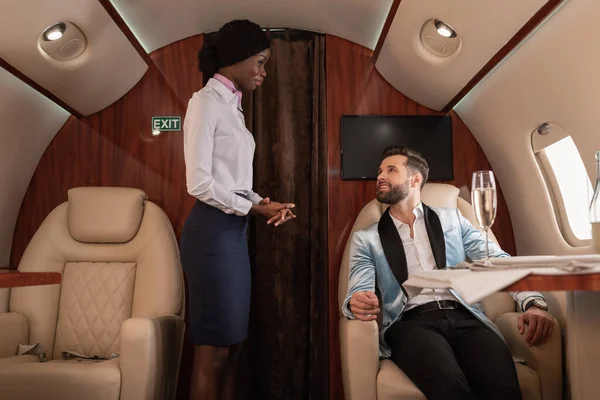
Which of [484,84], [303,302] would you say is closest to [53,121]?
[303,302]

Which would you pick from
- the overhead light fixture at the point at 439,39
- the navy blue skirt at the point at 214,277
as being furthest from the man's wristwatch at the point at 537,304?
the overhead light fixture at the point at 439,39

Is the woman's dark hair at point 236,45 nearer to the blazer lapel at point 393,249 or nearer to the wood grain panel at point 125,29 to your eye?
the wood grain panel at point 125,29

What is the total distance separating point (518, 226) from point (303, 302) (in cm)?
134

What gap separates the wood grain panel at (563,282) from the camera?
1.27m

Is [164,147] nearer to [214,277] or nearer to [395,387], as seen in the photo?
[214,277]

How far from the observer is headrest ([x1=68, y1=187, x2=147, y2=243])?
3080 mm

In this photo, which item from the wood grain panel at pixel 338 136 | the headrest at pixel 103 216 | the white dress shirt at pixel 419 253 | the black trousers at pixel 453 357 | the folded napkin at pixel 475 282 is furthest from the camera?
the wood grain panel at pixel 338 136

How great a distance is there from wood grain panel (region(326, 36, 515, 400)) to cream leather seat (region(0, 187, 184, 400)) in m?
0.97

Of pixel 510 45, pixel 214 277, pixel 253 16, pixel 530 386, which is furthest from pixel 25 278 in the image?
pixel 253 16

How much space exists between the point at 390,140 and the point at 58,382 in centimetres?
223

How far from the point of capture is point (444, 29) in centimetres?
280

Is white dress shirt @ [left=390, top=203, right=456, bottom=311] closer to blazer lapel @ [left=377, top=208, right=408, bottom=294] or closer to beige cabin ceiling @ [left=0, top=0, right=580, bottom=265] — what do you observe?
blazer lapel @ [left=377, top=208, right=408, bottom=294]

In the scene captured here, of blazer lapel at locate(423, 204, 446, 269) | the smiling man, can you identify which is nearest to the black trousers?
the smiling man

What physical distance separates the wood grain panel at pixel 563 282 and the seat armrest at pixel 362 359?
1.01 meters
